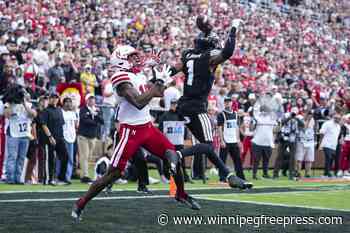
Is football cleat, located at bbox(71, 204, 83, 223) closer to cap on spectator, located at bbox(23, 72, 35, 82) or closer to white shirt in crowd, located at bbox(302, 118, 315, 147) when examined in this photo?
cap on spectator, located at bbox(23, 72, 35, 82)

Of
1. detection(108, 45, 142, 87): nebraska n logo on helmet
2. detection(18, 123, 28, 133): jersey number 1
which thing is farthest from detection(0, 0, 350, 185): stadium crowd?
detection(108, 45, 142, 87): nebraska n logo on helmet

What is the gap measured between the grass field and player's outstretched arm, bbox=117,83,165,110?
122cm

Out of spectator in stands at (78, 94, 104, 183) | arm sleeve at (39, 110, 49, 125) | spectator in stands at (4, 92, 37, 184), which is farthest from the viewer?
spectator in stands at (78, 94, 104, 183)

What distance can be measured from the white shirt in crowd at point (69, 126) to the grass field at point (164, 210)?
242cm

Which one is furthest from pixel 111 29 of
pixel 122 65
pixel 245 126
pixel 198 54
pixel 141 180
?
pixel 122 65

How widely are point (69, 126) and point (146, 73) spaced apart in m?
4.32

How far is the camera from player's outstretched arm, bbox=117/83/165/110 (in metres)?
8.79

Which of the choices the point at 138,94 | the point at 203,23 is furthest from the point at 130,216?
the point at 203,23

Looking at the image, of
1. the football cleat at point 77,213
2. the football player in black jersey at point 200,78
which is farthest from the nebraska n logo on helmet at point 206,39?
the football cleat at point 77,213

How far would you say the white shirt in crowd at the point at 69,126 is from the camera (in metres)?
16.2

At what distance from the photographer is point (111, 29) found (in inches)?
922

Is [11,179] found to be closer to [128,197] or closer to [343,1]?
[128,197]

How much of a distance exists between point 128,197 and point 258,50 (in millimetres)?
17800

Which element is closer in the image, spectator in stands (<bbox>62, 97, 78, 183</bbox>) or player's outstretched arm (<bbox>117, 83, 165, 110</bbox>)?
player's outstretched arm (<bbox>117, 83, 165, 110</bbox>)
